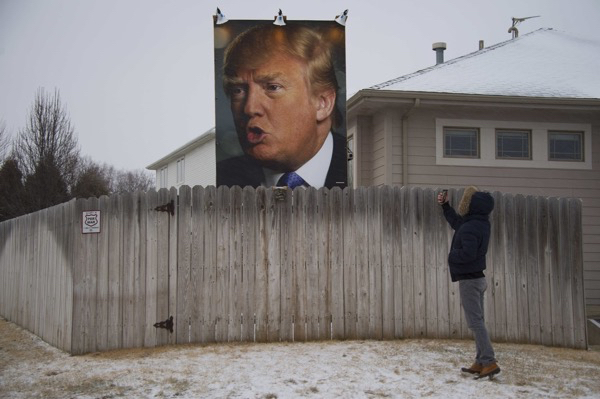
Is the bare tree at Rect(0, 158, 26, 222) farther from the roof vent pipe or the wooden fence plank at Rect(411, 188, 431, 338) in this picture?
the wooden fence plank at Rect(411, 188, 431, 338)

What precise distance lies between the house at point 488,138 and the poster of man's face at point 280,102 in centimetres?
82

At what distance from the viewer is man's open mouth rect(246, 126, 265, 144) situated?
13.5m

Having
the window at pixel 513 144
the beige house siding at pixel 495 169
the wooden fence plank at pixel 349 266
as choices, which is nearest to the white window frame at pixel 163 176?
the beige house siding at pixel 495 169

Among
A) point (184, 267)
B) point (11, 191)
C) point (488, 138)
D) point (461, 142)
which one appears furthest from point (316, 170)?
point (11, 191)

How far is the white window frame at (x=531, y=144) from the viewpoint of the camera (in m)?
→ 13.6

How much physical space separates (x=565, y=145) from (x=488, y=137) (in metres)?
1.81

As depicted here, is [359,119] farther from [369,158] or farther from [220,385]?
[220,385]

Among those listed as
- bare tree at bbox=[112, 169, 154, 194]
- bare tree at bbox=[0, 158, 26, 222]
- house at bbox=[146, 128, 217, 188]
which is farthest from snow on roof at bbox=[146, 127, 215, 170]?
bare tree at bbox=[112, 169, 154, 194]

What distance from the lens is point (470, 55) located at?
55.8ft

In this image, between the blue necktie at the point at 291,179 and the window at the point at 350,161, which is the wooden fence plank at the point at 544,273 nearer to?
the blue necktie at the point at 291,179

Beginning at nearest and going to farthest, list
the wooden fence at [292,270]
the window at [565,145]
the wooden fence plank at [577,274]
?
1. the wooden fence at [292,270]
2. the wooden fence plank at [577,274]
3. the window at [565,145]

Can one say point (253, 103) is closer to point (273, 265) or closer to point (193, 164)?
point (273, 265)

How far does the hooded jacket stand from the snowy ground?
1120 millimetres

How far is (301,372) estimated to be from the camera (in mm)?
6699
